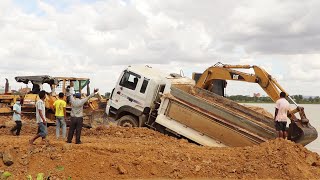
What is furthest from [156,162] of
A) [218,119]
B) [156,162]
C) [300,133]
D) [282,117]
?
[300,133]

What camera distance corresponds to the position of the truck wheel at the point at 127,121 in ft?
51.7

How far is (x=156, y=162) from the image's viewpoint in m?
11.0

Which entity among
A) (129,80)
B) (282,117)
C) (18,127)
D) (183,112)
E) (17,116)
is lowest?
(18,127)

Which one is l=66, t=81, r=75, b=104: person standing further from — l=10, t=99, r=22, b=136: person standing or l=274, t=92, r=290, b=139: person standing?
l=274, t=92, r=290, b=139: person standing

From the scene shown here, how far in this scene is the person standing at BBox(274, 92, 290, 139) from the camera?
41.2ft

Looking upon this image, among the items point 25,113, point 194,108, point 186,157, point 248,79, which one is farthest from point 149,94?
point 25,113

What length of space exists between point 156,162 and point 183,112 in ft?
12.1

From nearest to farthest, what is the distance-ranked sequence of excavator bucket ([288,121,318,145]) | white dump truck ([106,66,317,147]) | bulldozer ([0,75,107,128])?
excavator bucket ([288,121,318,145]) < white dump truck ([106,66,317,147]) < bulldozer ([0,75,107,128])

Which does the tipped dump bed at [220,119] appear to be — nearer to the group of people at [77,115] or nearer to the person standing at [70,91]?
the group of people at [77,115]

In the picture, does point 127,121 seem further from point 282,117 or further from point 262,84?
point 282,117

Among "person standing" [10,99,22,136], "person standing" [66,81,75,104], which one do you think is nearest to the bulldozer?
"person standing" [66,81,75,104]

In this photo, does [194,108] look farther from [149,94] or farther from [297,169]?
[297,169]

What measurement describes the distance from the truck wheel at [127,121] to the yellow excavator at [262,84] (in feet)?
8.54

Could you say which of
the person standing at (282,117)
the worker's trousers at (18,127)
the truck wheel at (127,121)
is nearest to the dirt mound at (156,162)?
the person standing at (282,117)
